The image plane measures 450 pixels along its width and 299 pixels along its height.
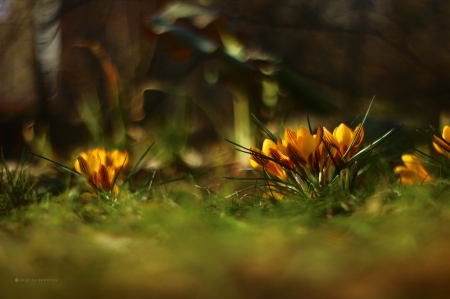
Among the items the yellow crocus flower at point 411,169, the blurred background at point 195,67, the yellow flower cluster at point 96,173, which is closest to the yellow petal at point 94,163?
the yellow flower cluster at point 96,173

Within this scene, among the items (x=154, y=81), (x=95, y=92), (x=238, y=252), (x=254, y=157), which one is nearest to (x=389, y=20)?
(x=154, y=81)

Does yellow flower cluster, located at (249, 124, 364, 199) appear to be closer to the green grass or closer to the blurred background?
the green grass

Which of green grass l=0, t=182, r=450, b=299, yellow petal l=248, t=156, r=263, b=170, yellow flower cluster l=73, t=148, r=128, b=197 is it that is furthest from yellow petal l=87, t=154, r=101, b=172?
green grass l=0, t=182, r=450, b=299

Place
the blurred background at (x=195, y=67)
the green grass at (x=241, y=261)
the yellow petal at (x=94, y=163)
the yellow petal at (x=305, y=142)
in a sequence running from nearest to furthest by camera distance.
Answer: the green grass at (x=241, y=261) → the yellow petal at (x=305, y=142) → the yellow petal at (x=94, y=163) → the blurred background at (x=195, y=67)

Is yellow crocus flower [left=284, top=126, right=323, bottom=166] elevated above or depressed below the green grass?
below

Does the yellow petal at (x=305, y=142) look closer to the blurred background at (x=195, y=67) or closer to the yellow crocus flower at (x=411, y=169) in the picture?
the yellow crocus flower at (x=411, y=169)

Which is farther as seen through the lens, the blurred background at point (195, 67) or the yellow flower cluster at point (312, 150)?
the blurred background at point (195, 67)

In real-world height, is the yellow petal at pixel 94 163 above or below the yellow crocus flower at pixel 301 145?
below
